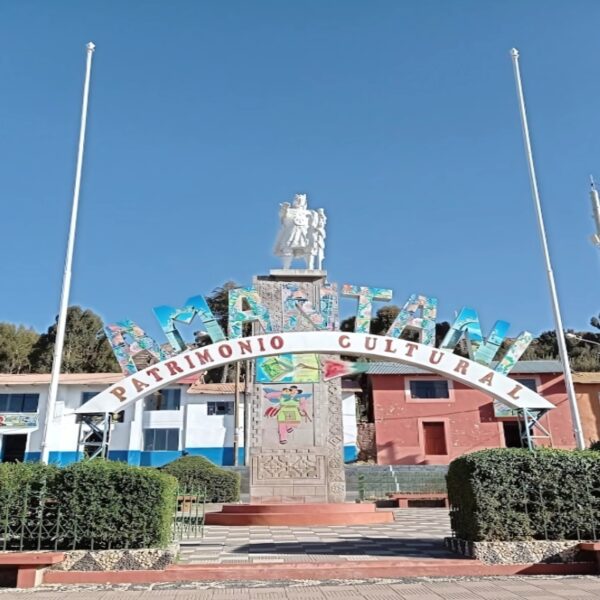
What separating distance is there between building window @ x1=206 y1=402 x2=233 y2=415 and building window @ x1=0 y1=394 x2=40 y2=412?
10.1m

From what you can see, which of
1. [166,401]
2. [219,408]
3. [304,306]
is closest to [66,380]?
[166,401]

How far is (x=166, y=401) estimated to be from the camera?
35.0 meters

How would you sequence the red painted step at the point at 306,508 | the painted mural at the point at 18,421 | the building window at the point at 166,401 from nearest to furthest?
the red painted step at the point at 306,508 < the painted mural at the point at 18,421 < the building window at the point at 166,401

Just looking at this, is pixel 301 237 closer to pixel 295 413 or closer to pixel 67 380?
pixel 295 413

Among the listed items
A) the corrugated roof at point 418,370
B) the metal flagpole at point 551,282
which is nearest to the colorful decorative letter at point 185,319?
the metal flagpole at point 551,282

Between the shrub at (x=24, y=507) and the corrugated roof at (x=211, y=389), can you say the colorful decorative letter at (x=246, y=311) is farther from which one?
the corrugated roof at (x=211, y=389)

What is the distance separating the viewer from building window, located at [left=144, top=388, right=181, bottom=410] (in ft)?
114

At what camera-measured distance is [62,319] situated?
12469 millimetres

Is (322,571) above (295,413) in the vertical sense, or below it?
below

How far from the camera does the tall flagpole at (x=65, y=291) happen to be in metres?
11.6

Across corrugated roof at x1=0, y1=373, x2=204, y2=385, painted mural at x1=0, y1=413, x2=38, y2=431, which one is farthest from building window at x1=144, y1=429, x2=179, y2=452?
painted mural at x1=0, y1=413, x2=38, y2=431

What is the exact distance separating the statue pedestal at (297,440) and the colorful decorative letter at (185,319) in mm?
3606

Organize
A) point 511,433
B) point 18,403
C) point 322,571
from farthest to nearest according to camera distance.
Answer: point 18,403
point 511,433
point 322,571

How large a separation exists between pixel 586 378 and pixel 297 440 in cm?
2406
